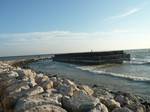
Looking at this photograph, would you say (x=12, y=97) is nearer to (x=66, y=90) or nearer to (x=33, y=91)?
(x=33, y=91)

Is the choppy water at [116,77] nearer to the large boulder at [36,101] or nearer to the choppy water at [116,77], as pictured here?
the choppy water at [116,77]

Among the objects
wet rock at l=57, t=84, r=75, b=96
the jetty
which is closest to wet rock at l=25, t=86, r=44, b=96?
wet rock at l=57, t=84, r=75, b=96

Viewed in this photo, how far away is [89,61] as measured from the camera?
142ft

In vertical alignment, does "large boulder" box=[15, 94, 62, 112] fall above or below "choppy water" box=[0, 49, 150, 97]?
above

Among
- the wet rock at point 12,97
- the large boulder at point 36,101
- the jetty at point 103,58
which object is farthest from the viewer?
the jetty at point 103,58

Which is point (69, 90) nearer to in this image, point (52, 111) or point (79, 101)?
point (79, 101)

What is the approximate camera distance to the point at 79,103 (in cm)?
525

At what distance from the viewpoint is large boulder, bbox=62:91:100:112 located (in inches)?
201

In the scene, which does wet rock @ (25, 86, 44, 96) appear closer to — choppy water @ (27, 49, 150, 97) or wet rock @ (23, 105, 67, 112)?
wet rock @ (23, 105, 67, 112)

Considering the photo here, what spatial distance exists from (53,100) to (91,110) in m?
0.93

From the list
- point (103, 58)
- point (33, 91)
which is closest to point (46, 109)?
point (33, 91)

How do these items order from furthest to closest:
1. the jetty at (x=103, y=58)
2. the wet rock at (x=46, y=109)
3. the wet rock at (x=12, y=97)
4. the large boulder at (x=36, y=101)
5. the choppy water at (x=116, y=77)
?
the jetty at (x=103, y=58) < the choppy water at (x=116, y=77) < the wet rock at (x=12, y=97) < the large boulder at (x=36, y=101) < the wet rock at (x=46, y=109)

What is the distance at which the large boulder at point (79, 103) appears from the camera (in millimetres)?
5098

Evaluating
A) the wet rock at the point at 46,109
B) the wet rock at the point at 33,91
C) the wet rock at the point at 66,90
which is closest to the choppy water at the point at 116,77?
the wet rock at the point at 66,90
